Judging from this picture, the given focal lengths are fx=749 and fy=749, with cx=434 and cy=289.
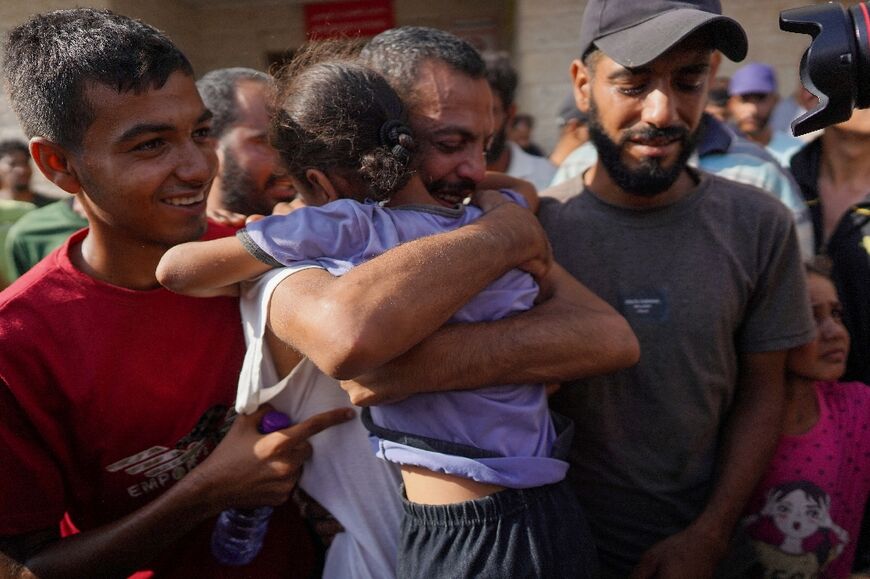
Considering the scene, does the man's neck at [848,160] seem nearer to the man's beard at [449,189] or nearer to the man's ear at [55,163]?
the man's beard at [449,189]

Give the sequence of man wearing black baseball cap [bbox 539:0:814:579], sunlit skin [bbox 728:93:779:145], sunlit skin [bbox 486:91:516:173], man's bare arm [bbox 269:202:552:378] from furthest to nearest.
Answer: sunlit skin [bbox 728:93:779:145], sunlit skin [bbox 486:91:516:173], man wearing black baseball cap [bbox 539:0:814:579], man's bare arm [bbox 269:202:552:378]

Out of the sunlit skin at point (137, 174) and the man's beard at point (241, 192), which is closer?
the sunlit skin at point (137, 174)

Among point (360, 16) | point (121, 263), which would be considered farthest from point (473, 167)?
point (360, 16)

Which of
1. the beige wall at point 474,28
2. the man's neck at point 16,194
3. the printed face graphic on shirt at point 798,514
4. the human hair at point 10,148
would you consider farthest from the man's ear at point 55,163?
the human hair at point 10,148

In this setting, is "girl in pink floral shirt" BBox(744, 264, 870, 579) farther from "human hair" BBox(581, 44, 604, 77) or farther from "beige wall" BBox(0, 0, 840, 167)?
"beige wall" BBox(0, 0, 840, 167)

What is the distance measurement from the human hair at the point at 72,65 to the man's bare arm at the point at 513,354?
0.96m

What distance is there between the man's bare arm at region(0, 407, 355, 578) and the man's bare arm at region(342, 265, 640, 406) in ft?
0.83

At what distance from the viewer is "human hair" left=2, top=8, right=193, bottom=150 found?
1.88 m

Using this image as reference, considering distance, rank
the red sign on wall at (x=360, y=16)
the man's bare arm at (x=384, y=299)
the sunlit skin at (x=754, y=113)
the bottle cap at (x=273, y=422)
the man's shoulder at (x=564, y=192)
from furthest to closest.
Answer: the red sign on wall at (x=360, y=16) → the sunlit skin at (x=754, y=113) → the man's shoulder at (x=564, y=192) → the bottle cap at (x=273, y=422) → the man's bare arm at (x=384, y=299)

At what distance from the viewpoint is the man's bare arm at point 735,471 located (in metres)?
2.03

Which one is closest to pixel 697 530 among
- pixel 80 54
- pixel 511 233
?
pixel 511 233

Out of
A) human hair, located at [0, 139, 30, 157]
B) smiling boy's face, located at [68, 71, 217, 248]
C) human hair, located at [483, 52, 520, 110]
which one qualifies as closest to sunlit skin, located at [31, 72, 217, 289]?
smiling boy's face, located at [68, 71, 217, 248]

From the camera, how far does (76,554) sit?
1.85 meters

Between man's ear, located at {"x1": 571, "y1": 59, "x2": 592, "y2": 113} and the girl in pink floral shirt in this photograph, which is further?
man's ear, located at {"x1": 571, "y1": 59, "x2": 592, "y2": 113}
